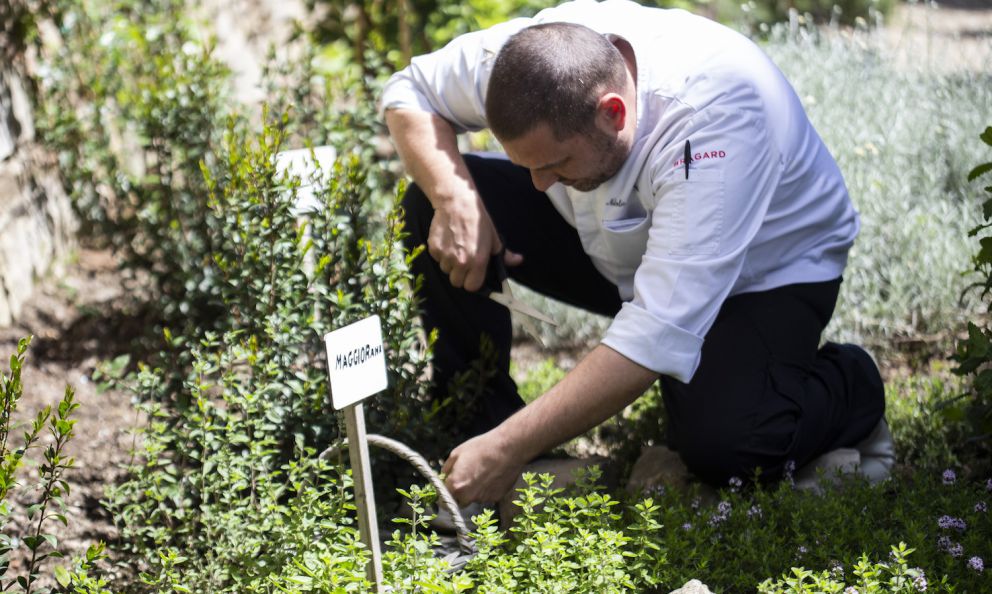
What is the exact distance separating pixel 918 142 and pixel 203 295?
2732 mm

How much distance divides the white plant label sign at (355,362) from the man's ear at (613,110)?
0.78 m

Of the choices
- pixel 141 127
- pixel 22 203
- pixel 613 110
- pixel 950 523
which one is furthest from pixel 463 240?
pixel 22 203

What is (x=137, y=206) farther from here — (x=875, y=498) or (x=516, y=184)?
(x=875, y=498)

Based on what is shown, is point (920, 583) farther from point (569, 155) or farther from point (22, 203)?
point (22, 203)

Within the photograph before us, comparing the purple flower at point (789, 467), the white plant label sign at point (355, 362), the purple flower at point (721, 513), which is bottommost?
the purple flower at point (789, 467)

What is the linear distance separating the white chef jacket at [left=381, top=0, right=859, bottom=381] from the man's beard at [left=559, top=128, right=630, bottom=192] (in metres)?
0.04

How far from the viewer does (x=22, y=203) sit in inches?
164

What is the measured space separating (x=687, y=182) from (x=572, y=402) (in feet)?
1.77

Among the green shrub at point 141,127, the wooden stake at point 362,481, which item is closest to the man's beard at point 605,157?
the wooden stake at point 362,481

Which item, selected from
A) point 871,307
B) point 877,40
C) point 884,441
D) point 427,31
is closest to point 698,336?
point 884,441

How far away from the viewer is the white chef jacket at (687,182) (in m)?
2.35

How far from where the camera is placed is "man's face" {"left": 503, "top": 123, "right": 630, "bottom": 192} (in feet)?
8.04

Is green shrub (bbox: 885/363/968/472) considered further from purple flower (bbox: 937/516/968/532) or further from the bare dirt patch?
the bare dirt patch

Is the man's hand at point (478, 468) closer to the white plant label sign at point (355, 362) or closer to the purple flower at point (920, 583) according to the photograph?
the white plant label sign at point (355, 362)
